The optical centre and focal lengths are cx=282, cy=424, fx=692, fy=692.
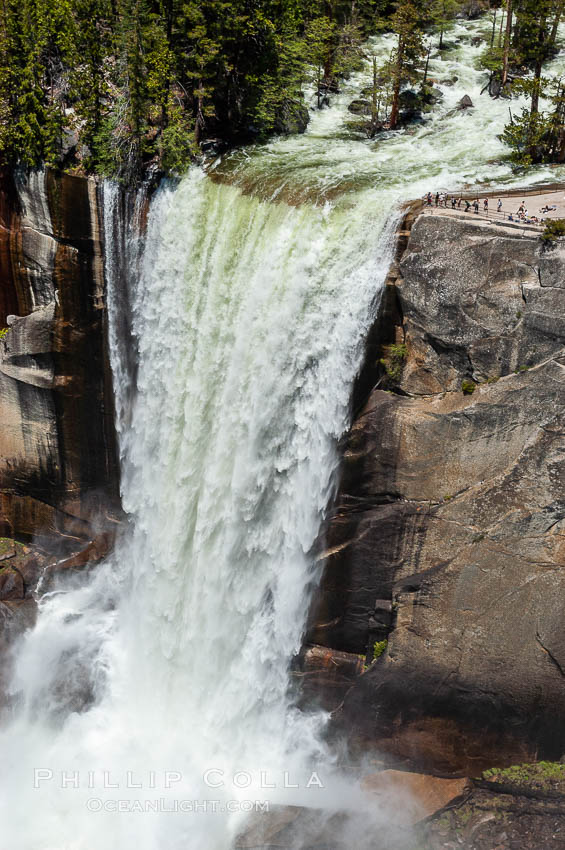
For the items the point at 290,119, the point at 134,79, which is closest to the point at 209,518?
the point at 134,79

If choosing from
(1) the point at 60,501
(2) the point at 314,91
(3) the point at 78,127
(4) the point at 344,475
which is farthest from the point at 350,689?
(2) the point at 314,91

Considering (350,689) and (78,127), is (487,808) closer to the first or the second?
(350,689)

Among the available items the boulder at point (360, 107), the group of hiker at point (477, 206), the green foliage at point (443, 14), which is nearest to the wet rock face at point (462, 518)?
the group of hiker at point (477, 206)

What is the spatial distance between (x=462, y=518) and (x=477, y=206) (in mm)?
8971

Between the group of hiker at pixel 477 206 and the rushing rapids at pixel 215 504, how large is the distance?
1199 mm

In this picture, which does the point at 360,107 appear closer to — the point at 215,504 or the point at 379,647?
the point at 215,504

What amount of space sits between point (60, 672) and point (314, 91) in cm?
2982

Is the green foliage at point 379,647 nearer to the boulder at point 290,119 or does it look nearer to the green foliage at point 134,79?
the green foliage at point 134,79

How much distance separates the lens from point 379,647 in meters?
21.6

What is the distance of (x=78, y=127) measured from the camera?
86.4 ft

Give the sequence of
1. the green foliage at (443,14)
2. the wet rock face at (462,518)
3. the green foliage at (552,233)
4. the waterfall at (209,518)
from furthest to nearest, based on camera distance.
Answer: the green foliage at (443,14) < the waterfall at (209,518) < the wet rock face at (462,518) < the green foliage at (552,233)

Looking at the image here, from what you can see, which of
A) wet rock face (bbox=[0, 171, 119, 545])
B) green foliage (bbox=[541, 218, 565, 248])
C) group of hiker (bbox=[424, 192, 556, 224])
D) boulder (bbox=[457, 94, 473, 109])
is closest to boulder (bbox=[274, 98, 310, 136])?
boulder (bbox=[457, 94, 473, 109])

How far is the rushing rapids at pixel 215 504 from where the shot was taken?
21.2 meters

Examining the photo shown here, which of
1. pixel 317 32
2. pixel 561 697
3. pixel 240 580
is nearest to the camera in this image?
pixel 561 697
